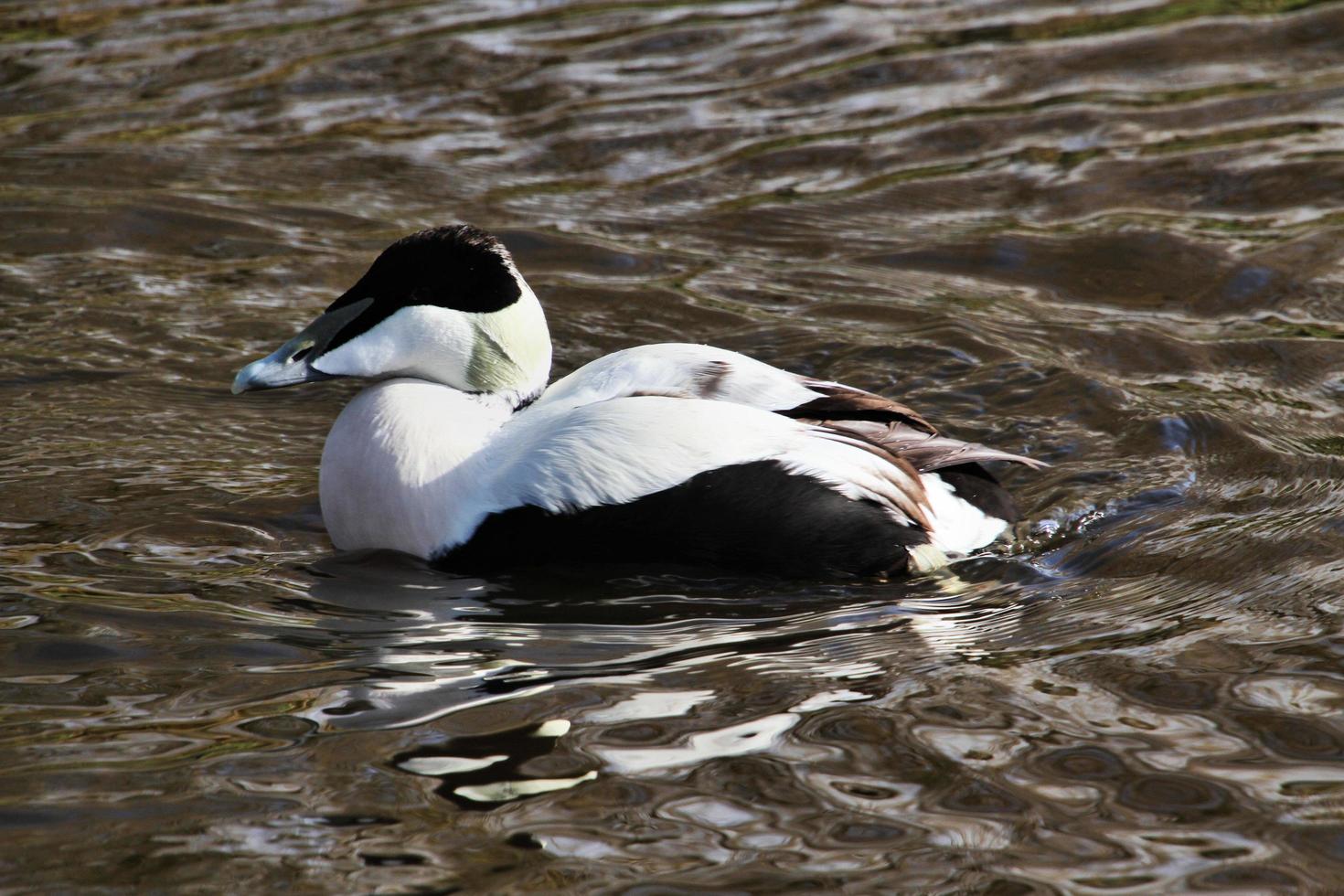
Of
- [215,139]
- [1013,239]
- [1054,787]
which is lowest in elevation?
[1054,787]

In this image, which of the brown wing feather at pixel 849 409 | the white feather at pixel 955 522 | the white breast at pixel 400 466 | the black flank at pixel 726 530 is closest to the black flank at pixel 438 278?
the white breast at pixel 400 466

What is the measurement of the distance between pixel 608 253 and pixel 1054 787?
3501mm

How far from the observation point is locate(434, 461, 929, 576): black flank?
361 cm

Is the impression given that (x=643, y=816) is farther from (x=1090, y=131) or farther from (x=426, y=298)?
(x=1090, y=131)

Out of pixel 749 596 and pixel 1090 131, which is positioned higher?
pixel 1090 131

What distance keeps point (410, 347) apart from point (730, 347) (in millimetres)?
1597

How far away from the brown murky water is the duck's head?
0.44 metres

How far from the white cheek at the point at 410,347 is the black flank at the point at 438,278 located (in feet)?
0.07

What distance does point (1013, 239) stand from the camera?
598 centimetres

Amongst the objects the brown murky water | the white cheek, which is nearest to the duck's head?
the white cheek

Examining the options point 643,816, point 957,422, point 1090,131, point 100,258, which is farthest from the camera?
point 1090,131

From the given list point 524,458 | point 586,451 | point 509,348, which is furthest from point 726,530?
point 509,348

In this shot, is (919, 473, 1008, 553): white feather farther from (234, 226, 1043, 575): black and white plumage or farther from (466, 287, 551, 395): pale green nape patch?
(466, 287, 551, 395): pale green nape patch

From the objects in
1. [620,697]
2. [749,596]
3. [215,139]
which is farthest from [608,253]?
[620,697]
